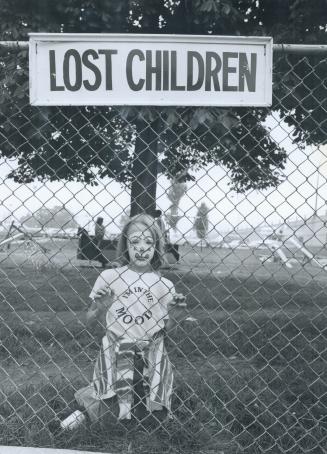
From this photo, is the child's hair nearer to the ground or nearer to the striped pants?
the ground

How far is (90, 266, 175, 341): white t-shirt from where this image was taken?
9.97 feet

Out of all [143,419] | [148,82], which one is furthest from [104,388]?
[148,82]

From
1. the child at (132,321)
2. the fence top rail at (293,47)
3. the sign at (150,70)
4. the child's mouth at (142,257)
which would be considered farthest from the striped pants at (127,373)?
the fence top rail at (293,47)

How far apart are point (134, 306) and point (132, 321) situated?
0.08 metres

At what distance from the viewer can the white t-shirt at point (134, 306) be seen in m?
3.04

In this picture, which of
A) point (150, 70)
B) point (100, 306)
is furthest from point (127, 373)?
point (150, 70)

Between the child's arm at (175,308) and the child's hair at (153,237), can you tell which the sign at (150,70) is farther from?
the child's arm at (175,308)

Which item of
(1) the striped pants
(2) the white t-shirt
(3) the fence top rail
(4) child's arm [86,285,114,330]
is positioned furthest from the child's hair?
(3) the fence top rail

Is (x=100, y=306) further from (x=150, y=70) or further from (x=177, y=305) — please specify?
(x=150, y=70)

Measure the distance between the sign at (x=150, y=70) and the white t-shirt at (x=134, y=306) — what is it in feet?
3.41

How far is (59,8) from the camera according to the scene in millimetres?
6617

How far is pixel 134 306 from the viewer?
306cm

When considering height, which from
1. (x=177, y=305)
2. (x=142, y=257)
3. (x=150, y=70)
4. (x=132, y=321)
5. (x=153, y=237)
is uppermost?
(x=150, y=70)

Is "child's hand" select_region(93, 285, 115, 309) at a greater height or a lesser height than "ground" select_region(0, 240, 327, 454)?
greater
